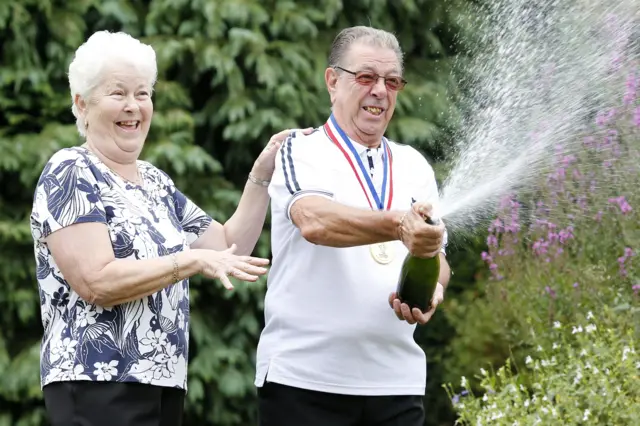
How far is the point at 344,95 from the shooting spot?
141 inches

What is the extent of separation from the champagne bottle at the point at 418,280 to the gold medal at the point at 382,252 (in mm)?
161

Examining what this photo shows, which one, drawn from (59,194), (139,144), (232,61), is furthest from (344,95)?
(232,61)

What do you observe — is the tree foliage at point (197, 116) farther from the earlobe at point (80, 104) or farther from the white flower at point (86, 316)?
the white flower at point (86, 316)

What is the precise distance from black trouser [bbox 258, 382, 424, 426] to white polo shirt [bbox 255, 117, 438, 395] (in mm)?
32

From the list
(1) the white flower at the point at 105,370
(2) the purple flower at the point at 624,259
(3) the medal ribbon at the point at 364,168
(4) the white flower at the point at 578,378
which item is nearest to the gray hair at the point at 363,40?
(3) the medal ribbon at the point at 364,168

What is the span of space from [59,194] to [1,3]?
3.48 meters

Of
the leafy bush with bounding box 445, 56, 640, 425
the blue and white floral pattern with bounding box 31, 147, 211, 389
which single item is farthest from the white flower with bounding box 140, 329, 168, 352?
the leafy bush with bounding box 445, 56, 640, 425

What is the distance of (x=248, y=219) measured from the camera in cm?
393

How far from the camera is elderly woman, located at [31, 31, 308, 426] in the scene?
311 centimetres

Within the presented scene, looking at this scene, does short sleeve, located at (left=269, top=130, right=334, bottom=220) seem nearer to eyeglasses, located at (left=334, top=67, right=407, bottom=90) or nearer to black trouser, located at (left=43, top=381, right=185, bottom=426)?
eyeglasses, located at (left=334, top=67, right=407, bottom=90)

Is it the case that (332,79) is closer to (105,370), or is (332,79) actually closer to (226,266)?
(226,266)

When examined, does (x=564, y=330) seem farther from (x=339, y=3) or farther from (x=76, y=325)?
(x=76, y=325)

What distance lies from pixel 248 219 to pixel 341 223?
0.85m

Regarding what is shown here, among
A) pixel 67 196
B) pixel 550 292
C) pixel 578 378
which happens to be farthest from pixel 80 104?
pixel 550 292
